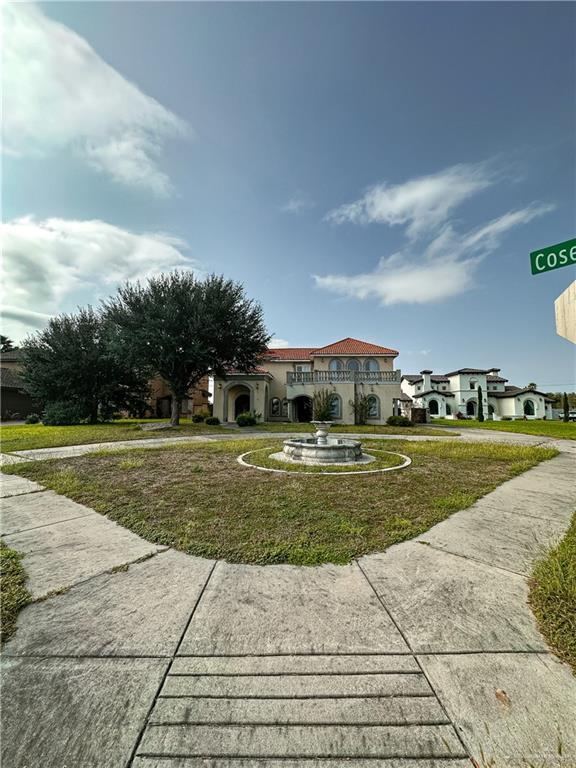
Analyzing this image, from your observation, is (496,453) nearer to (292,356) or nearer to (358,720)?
(358,720)

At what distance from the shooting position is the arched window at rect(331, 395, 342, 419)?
2556 centimetres

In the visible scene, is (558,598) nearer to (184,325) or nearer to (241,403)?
(184,325)

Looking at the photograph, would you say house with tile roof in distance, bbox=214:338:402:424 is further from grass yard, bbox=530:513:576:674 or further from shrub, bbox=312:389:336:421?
grass yard, bbox=530:513:576:674

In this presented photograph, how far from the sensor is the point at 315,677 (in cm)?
176

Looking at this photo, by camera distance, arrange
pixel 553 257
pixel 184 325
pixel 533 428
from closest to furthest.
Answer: pixel 553 257 → pixel 184 325 → pixel 533 428

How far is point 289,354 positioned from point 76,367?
1896 cm

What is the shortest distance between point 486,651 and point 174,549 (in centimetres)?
279

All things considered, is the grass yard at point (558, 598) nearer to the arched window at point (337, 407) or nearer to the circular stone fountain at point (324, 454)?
the circular stone fountain at point (324, 454)

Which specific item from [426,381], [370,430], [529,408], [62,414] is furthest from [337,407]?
[529,408]

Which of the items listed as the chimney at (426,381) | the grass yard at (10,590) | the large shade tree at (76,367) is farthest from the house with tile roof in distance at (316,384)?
the chimney at (426,381)

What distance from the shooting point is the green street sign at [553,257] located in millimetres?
3283

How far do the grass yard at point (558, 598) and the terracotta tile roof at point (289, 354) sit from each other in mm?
28683

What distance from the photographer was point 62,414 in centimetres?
2072

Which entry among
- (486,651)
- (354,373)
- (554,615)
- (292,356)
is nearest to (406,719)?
(486,651)
